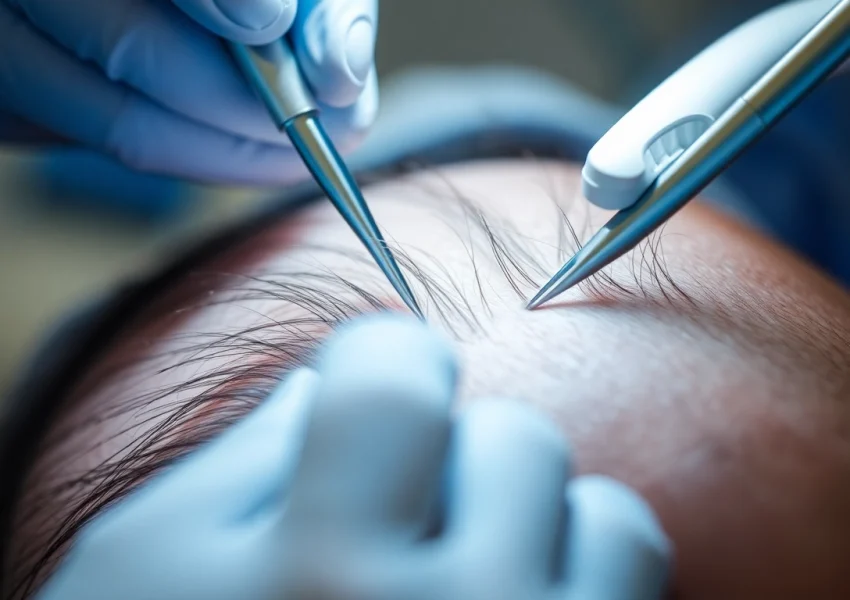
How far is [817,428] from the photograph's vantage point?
0.50 m

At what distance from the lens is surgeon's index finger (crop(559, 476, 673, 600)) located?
0.43 meters

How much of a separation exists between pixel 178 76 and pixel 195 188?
1.10 meters

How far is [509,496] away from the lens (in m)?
0.42

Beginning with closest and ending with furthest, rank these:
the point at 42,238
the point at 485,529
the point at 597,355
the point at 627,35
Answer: the point at 485,529
the point at 597,355
the point at 42,238
the point at 627,35

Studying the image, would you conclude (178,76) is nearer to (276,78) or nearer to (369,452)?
(276,78)

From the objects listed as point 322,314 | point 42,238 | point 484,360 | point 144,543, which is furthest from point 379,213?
point 42,238

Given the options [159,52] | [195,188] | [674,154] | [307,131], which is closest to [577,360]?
[674,154]

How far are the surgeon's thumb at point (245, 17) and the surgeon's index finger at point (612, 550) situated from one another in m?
0.55

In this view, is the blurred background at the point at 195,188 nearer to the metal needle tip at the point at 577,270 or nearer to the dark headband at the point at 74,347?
Result: the dark headband at the point at 74,347

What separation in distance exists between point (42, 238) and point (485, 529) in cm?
171

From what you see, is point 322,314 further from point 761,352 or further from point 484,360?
point 761,352

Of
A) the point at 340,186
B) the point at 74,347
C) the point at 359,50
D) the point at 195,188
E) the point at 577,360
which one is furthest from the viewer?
the point at 195,188

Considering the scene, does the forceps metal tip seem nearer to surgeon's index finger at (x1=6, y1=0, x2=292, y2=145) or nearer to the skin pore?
the skin pore

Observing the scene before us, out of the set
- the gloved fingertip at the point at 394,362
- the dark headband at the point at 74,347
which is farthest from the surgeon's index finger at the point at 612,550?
the dark headband at the point at 74,347
